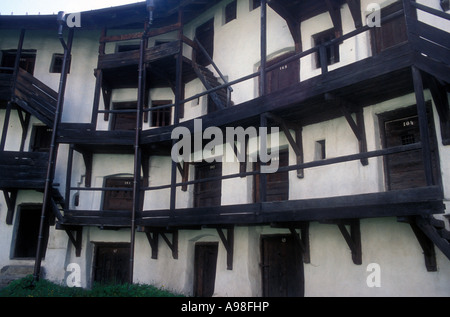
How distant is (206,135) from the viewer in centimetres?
1138

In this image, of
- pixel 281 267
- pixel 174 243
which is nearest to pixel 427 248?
pixel 281 267

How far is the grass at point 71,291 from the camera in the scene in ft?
32.5

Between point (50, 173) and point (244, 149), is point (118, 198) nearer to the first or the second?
point (50, 173)

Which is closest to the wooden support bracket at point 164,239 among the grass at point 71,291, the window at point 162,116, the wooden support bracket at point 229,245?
the grass at point 71,291

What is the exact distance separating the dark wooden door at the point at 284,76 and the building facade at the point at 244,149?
78 mm

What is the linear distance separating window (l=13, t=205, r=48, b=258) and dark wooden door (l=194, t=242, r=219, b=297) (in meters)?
5.76

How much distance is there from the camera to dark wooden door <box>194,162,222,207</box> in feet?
40.9

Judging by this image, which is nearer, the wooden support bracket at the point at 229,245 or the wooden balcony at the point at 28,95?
the wooden support bracket at the point at 229,245

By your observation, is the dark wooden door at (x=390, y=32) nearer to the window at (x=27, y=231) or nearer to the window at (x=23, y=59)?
the window at (x=27, y=231)

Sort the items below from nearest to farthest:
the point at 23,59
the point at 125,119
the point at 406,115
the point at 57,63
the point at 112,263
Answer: the point at 406,115
the point at 112,263
the point at 125,119
the point at 57,63
the point at 23,59

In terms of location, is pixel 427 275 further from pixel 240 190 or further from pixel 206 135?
pixel 206 135

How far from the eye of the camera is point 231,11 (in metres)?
13.5

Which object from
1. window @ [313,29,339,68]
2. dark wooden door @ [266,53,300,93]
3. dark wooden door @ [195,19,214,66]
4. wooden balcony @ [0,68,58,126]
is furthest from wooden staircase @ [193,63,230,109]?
wooden balcony @ [0,68,58,126]

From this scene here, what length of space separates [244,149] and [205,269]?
13.4 ft
